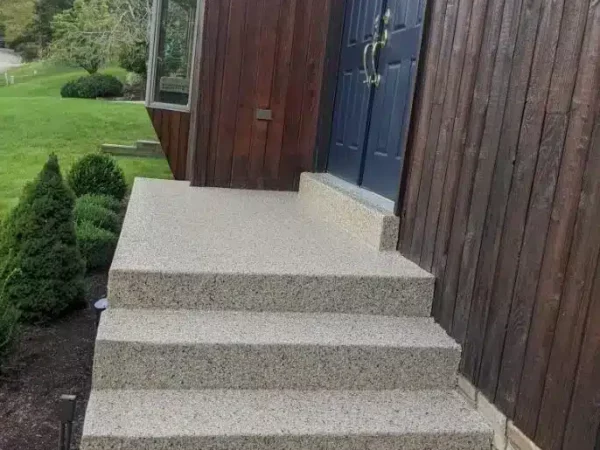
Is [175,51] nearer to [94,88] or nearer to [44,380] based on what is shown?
[44,380]

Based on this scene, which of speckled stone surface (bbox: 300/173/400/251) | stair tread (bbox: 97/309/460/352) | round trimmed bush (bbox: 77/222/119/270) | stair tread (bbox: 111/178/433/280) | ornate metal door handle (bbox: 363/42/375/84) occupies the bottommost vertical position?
round trimmed bush (bbox: 77/222/119/270)

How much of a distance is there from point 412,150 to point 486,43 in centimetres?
74

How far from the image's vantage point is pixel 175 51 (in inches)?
223

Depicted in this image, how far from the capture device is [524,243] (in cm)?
213

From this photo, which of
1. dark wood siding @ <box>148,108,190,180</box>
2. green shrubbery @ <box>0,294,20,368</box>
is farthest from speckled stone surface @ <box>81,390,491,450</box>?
dark wood siding @ <box>148,108,190,180</box>

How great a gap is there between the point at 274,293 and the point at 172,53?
3.72 meters

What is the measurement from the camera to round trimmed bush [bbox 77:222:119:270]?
4.57 m

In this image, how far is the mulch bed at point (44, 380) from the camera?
2.40m

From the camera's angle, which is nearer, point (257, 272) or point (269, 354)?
point (269, 354)

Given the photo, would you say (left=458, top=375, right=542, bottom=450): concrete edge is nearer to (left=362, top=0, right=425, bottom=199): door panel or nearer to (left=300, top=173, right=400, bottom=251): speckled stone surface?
(left=300, top=173, right=400, bottom=251): speckled stone surface

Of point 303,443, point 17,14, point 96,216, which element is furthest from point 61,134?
point 17,14

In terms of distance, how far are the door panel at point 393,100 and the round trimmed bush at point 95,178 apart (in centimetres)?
342

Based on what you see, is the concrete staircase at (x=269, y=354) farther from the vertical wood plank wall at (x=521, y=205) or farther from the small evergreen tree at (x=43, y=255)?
the small evergreen tree at (x=43, y=255)

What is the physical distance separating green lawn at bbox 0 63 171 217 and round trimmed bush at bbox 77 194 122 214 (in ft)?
4.75
